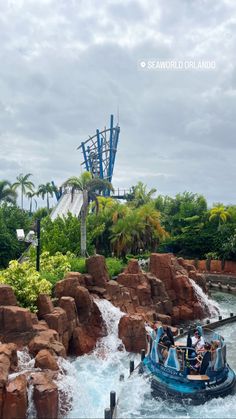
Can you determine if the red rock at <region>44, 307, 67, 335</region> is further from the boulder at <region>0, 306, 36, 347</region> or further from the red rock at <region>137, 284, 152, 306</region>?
the red rock at <region>137, 284, 152, 306</region>

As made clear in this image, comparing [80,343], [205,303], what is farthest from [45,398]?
[205,303]

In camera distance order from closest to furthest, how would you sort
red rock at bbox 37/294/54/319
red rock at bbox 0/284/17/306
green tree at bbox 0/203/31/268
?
1. red rock at bbox 0/284/17/306
2. red rock at bbox 37/294/54/319
3. green tree at bbox 0/203/31/268

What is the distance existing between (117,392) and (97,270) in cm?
800

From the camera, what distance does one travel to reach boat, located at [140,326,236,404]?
12.7 metres

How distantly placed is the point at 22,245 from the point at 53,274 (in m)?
11.9

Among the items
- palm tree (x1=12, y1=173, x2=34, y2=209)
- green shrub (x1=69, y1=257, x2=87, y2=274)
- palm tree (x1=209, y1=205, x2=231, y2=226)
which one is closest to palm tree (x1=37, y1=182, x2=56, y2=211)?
palm tree (x1=12, y1=173, x2=34, y2=209)

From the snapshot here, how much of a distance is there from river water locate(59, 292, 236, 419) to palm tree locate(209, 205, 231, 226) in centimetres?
2639

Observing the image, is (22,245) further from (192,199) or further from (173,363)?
(192,199)

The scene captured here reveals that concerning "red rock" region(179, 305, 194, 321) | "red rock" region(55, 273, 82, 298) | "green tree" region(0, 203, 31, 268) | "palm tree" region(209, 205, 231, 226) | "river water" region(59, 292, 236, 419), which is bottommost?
"river water" region(59, 292, 236, 419)

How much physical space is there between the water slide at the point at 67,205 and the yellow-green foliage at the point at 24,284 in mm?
30596

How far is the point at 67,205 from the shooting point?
51938 millimetres

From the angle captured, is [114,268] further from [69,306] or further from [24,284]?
[24,284]

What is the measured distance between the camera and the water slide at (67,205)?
49.8 metres

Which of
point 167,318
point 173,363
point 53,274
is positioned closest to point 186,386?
point 173,363
